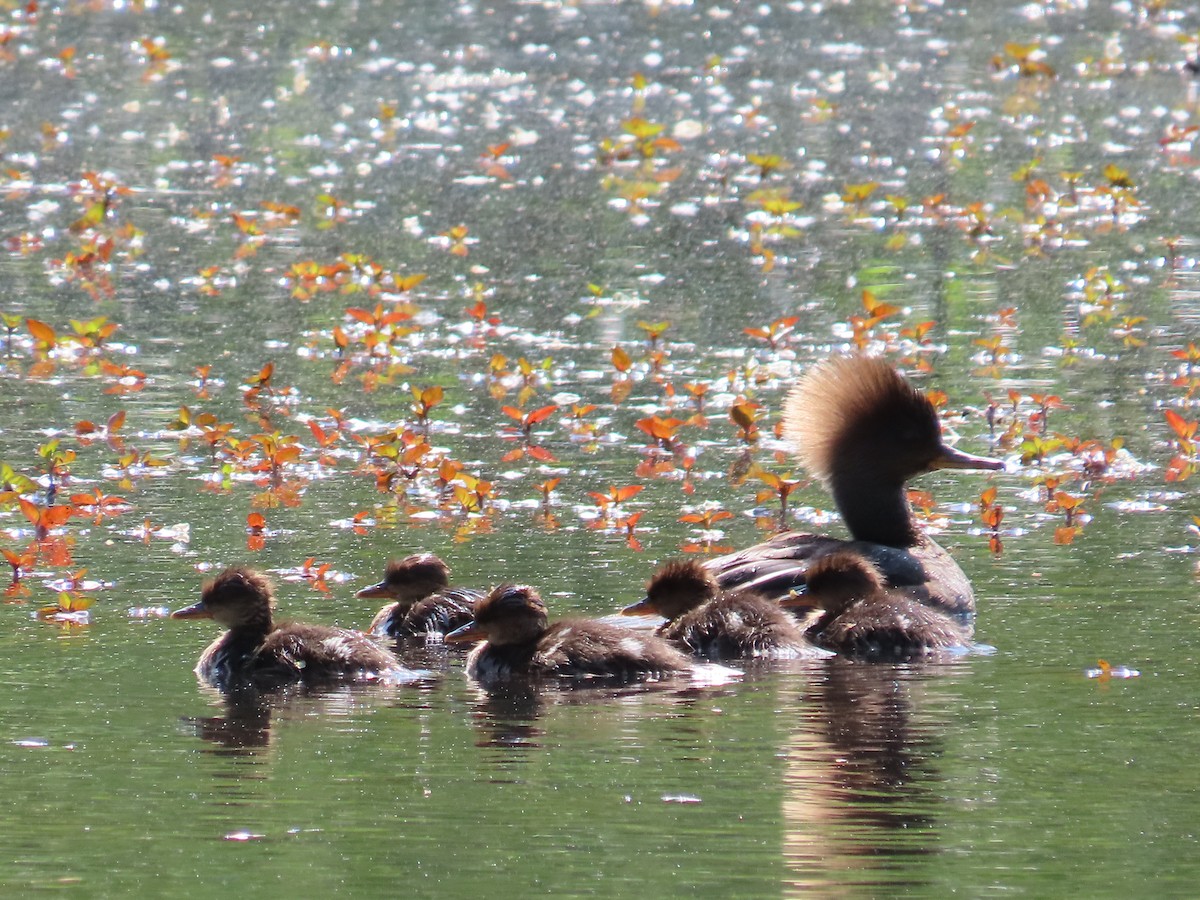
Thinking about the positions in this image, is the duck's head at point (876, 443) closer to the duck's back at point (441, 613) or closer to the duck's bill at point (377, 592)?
the duck's back at point (441, 613)

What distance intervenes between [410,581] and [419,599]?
0.07 m

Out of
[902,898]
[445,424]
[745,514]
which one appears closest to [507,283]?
[445,424]

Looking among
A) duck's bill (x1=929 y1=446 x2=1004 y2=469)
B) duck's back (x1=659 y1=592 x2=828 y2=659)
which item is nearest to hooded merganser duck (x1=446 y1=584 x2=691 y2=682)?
duck's back (x1=659 y1=592 x2=828 y2=659)

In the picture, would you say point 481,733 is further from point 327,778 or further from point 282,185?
point 282,185

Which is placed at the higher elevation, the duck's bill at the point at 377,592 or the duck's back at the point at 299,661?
the duck's bill at the point at 377,592

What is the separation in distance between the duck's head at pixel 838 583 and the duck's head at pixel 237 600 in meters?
1.74

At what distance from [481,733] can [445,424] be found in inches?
180

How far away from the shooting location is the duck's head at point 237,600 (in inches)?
281

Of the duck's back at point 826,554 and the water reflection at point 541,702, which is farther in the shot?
the duck's back at point 826,554

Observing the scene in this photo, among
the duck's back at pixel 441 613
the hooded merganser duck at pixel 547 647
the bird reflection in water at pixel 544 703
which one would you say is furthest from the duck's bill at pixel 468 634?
the duck's back at pixel 441 613

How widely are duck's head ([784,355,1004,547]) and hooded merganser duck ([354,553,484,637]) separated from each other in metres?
1.62

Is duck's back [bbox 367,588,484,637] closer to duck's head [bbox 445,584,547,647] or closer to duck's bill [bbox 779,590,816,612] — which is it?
duck's head [bbox 445,584,547,647]

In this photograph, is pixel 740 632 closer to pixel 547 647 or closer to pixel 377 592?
pixel 547 647

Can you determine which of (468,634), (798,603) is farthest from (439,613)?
(798,603)
